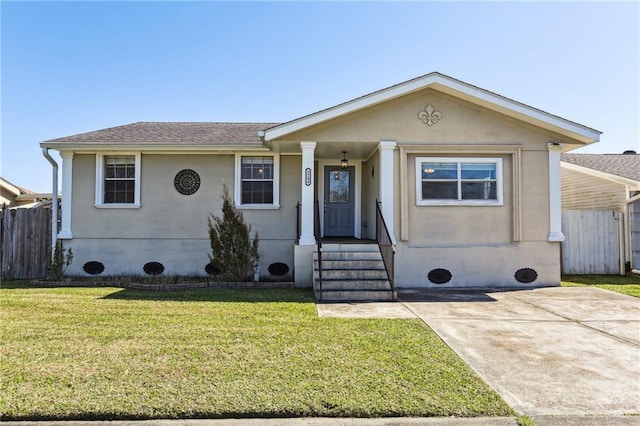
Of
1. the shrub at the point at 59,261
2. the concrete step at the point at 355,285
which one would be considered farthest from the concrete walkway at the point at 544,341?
the shrub at the point at 59,261

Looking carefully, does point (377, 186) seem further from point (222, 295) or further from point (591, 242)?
Result: point (591, 242)

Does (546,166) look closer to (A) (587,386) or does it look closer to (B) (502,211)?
(B) (502,211)

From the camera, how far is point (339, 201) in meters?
11.2

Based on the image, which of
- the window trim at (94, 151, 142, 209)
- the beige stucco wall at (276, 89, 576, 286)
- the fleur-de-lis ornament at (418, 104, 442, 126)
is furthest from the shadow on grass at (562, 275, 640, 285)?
the window trim at (94, 151, 142, 209)

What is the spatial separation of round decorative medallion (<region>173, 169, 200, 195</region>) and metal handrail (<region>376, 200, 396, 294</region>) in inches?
194

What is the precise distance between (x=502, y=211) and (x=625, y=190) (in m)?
5.60

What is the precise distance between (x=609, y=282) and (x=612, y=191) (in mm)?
4029

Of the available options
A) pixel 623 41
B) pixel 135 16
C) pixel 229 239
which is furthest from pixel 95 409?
pixel 623 41

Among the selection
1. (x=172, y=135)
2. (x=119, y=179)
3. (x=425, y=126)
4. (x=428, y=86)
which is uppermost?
(x=428, y=86)

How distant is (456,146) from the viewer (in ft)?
29.8

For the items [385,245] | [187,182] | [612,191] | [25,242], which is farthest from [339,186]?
[612,191]

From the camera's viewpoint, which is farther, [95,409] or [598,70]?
[598,70]

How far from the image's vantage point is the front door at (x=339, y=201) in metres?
11.1

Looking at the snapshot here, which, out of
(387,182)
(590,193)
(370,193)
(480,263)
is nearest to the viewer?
(387,182)
